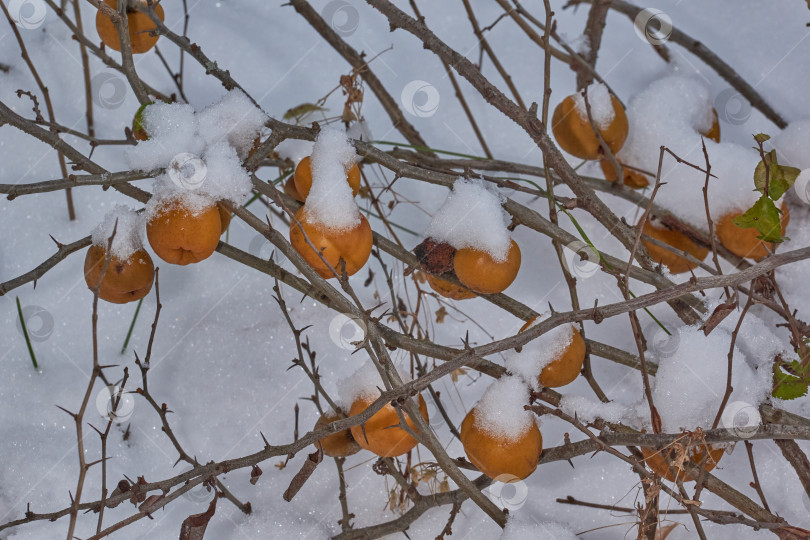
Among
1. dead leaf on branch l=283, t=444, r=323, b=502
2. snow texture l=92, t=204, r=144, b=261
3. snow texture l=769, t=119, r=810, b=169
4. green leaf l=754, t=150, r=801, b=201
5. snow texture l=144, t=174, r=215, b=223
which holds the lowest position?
dead leaf on branch l=283, t=444, r=323, b=502

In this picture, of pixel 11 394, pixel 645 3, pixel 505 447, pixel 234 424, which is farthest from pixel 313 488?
pixel 645 3

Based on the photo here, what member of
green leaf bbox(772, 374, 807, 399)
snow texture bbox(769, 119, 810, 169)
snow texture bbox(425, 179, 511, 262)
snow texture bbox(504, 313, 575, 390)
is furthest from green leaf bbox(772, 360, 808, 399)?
snow texture bbox(769, 119, 810, 169)

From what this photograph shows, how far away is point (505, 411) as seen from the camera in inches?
32.3

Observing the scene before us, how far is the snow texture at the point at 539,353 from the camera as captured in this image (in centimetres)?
83

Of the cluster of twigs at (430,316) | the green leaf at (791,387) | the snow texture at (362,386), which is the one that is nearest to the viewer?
the cluster of twigs at (430,316)

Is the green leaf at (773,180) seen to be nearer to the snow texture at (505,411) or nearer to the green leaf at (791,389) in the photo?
the green leaf at (791,389)

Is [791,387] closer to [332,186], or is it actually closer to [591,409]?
[591,409]

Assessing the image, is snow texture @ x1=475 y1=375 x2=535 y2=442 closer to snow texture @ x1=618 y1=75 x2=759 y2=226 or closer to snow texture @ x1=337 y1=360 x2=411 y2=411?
snow texture @ x1=337 y1=360 x2=411 y2=411

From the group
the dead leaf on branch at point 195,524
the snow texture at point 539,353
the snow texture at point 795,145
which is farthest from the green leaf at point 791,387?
the dead leaf on branch at point 195,524

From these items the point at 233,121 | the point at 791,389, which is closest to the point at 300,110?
the point at 233,121

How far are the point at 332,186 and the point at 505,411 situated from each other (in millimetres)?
320

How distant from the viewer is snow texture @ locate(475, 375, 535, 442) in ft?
2.65

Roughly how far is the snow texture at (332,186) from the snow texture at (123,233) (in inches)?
8.7

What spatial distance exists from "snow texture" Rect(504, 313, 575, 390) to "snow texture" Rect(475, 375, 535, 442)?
0.01m
